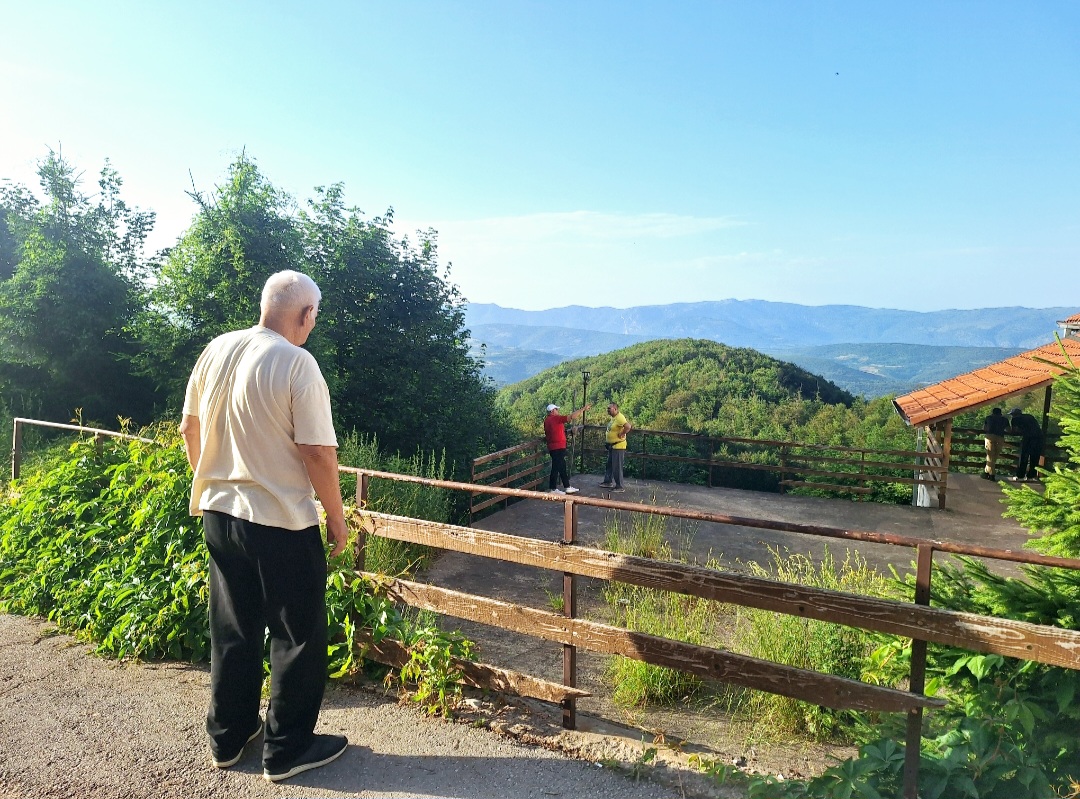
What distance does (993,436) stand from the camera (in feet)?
52.9

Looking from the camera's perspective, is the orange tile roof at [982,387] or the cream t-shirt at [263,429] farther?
the orange tile roof at [982,387]

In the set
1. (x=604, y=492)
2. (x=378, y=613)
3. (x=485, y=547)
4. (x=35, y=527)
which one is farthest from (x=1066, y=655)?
(x=604, y=492)

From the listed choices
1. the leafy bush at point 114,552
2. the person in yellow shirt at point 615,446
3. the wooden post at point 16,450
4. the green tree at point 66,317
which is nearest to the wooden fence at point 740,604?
the leafy bush at point 114,552

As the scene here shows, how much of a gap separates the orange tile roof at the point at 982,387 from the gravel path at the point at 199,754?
35.5 ft

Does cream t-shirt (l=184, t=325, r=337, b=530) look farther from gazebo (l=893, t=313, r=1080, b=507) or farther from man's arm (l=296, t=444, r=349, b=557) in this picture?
gazebo (l=893, t=313, r=1080, b=507)

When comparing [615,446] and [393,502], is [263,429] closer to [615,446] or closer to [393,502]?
[393,502]

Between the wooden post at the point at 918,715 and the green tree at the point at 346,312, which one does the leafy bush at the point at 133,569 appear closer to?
the wooden post at the point at 918,715

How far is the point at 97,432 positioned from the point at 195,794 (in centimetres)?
403

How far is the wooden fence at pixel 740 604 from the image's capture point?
9.22 feet

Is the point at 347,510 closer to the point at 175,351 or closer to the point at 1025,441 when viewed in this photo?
the point at 175,351

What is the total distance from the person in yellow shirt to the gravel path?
34.7 feet

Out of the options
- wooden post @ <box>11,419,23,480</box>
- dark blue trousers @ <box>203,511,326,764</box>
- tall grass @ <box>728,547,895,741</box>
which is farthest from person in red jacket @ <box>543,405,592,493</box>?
dark blue trousers @ <box>203,511,326,764</box>

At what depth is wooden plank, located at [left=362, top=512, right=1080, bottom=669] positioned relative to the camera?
9.00 feet

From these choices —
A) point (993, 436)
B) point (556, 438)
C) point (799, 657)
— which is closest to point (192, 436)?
point (799, 657)
